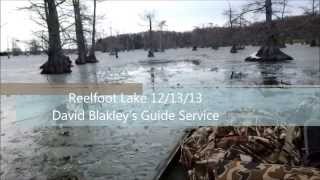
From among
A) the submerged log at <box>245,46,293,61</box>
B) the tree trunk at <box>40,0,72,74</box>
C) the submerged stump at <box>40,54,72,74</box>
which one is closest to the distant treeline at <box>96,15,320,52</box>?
the submerged log at <box>245,46,293,61</box>

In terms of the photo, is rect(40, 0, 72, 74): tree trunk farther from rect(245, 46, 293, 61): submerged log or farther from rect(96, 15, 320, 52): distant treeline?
rect(245, 46, 293, 61): submerged log

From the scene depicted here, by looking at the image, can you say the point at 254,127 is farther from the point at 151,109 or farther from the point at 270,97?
the point at 270,97

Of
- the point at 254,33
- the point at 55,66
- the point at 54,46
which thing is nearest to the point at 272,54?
the point at 254,33

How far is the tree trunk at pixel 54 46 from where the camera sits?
12.0 meters

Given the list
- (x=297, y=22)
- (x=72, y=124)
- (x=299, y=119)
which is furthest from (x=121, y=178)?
(x=297, y=22)

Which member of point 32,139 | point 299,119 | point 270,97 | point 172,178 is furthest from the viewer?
point 270,97

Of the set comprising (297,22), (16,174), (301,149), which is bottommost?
(16,174)

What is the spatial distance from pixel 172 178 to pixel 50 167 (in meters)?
1.69

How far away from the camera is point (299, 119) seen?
9.29 feet

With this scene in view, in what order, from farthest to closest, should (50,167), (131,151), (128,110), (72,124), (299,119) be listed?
(128,110)
(72,124)
(131,151)
(50,167)
(299,119)

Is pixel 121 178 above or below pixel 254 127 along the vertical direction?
below

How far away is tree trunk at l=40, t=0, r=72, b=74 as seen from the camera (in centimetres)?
1203

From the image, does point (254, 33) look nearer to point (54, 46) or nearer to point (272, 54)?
point (272, 54)

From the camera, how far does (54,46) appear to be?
1585 cm
